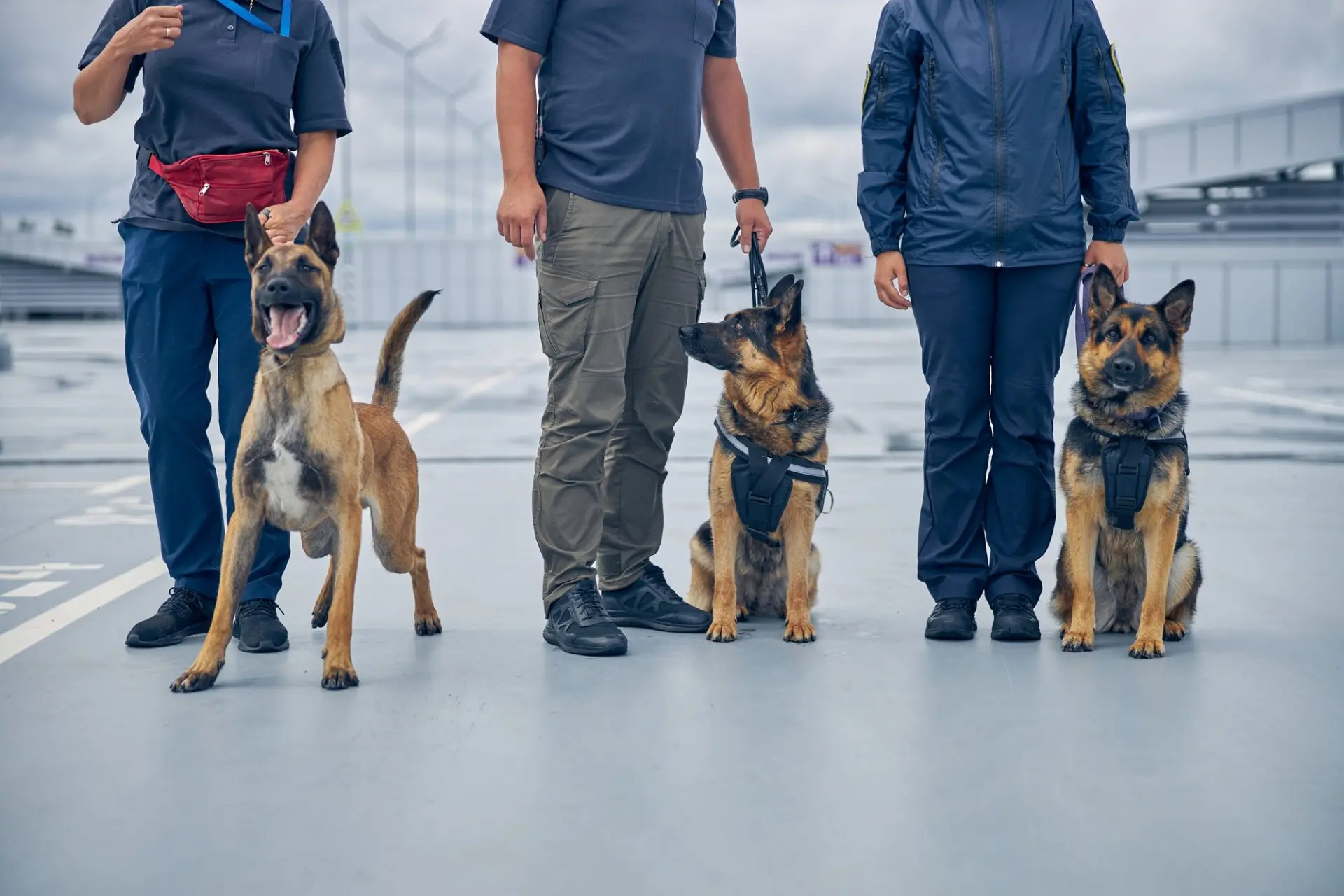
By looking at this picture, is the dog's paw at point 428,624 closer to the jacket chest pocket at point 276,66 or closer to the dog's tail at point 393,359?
the dog's tail at point 393,359

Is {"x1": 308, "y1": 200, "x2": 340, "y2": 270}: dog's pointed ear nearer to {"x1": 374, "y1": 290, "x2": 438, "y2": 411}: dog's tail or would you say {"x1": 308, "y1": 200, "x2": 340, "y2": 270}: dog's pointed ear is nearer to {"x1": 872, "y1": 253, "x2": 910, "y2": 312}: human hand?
{"x1": 374, "y1": 290, "x2": 438, "y2": 411}: dog's tail

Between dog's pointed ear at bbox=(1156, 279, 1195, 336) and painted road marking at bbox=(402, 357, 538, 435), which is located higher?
dog's pointed ear at bbox=(1156, 279, 1195, 336)

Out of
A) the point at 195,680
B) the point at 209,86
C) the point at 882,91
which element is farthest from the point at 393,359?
the point at 882,91

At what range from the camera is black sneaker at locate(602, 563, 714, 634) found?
4066 millimetres

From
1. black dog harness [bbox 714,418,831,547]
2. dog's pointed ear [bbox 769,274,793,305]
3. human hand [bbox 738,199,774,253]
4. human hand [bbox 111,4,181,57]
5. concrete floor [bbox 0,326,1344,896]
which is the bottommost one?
concrete floor [bbox 0,326,1344,896]

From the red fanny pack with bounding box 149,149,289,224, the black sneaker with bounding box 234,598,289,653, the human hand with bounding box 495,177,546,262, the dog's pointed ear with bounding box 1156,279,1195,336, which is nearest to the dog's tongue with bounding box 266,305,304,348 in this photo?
the red fanny pack with bounding box 149,149,289,224

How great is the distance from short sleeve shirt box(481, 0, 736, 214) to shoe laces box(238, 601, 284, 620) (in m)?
1.49

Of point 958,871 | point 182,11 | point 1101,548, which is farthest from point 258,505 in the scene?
point 1101,548

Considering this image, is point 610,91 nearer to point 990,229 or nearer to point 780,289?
point 780,289

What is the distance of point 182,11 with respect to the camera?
11.9 ft

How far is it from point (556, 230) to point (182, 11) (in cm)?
118

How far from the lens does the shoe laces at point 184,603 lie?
386 centimetres

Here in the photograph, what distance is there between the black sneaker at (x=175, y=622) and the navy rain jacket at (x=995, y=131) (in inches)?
90.6

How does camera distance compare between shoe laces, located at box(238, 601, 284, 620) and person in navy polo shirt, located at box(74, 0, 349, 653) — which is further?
shoe laces, located at box(238, 601, 284, 620)
